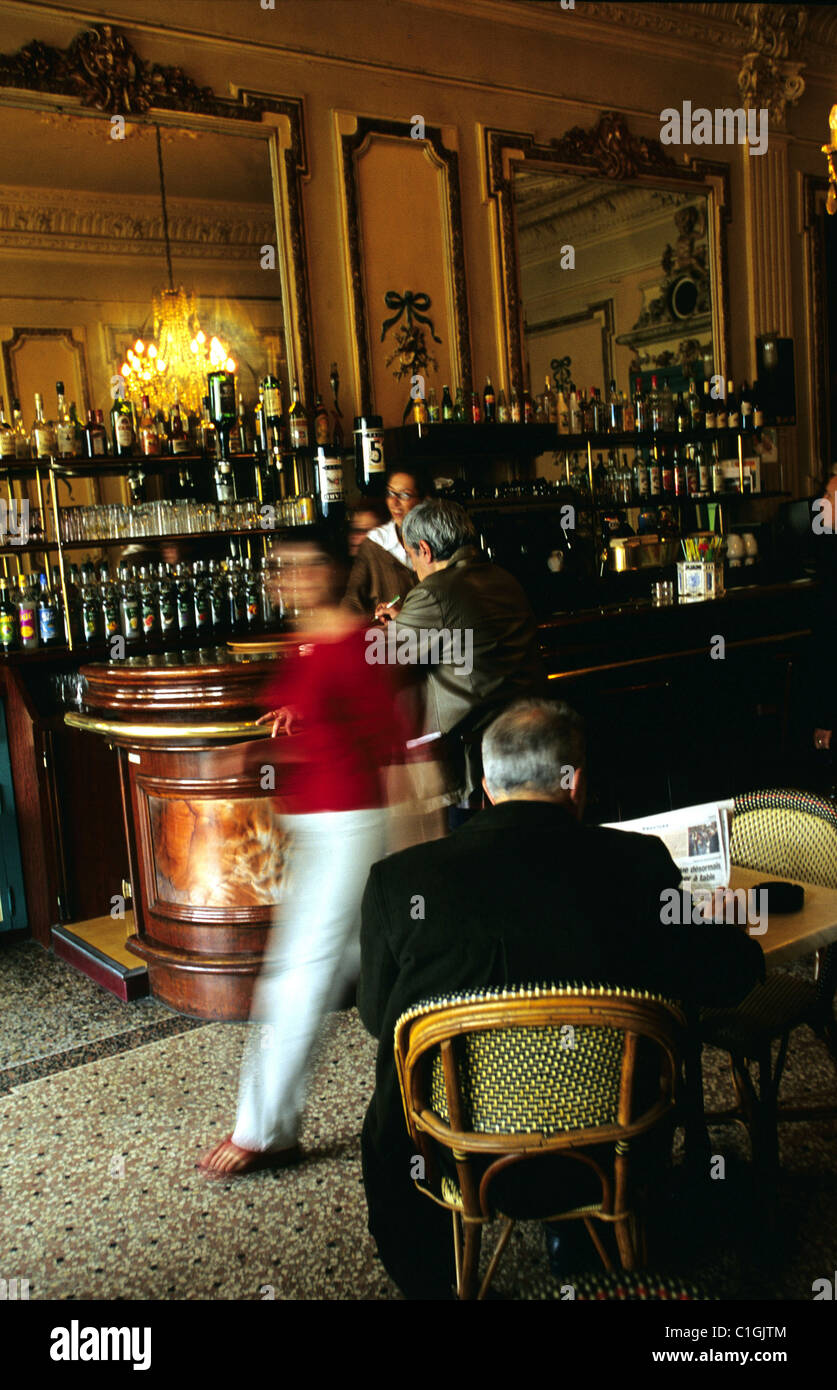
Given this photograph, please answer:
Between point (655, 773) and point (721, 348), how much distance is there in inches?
148

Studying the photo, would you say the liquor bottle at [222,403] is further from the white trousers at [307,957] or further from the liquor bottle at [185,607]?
the white trousers at [307,957]

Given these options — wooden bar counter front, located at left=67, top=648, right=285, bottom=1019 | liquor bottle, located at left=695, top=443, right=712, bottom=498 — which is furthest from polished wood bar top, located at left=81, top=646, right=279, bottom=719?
liquor bottle, located at left=695, top=443, right=712, bottom=498

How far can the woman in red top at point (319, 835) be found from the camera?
2635mm

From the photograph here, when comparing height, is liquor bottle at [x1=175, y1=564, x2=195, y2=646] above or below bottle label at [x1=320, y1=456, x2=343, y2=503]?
below

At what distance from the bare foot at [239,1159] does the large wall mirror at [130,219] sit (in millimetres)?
3889

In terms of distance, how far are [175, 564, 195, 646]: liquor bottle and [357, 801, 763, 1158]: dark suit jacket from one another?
3715 mm

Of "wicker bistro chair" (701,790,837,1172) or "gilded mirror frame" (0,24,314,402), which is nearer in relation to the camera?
"wicker bistro chair" (701,790,837,1172)

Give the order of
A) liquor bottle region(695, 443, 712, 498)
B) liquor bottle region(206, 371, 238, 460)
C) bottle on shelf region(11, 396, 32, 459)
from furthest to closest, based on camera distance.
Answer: liquor bottle region(695, 443, 712, 498), liquor bottle region(206, 371, 238, 460), bottle on shelf region(11, 396, 32, 459)

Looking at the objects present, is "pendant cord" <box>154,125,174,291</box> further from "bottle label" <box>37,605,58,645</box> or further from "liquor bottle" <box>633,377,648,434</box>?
"liquor bottle" <box>633,377,648,434</box>

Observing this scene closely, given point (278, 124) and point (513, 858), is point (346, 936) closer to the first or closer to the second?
point (513, 858)

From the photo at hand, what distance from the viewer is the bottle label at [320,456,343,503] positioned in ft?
19.0

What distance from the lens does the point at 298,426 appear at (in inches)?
225

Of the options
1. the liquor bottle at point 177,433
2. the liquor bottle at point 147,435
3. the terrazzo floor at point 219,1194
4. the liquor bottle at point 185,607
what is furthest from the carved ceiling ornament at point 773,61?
the terrazzo floor at point 219,1194
